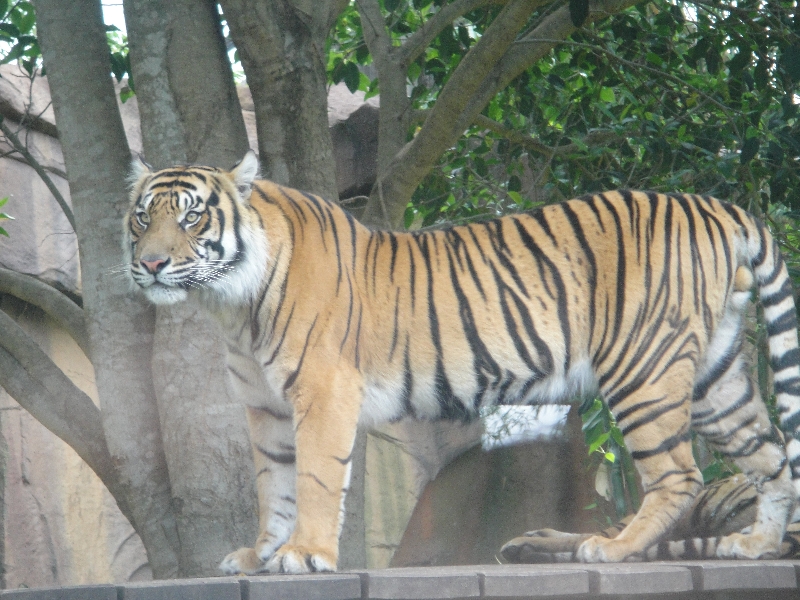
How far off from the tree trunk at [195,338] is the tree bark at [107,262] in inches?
5.6

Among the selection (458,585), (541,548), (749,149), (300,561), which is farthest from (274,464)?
(749,149)

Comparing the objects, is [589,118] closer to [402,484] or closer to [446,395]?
[446,395]

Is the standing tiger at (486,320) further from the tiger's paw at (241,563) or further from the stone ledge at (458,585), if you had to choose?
the stone ledge at (458,585)

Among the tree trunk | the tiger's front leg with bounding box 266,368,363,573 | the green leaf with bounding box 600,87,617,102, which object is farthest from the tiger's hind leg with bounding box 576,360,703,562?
the green leaf with bounding box 600,87,617,102

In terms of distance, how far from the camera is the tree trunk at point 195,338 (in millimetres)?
3898

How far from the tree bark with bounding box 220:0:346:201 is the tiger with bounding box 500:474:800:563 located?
1838 millimetres

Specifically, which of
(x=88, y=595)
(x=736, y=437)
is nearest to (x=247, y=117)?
(x=736, y=437)

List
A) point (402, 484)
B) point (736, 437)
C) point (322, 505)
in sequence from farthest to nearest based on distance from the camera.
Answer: point (402, 484) → point (736, 437) → point (322, 505)

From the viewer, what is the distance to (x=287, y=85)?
425 centimetres

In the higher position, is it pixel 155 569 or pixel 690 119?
pixel 690 119

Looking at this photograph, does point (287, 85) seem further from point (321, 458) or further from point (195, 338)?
point (321, 458)

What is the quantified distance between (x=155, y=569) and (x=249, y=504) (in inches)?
21.9

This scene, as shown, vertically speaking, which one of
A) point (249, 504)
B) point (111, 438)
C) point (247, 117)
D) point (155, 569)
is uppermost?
point (247, 117)

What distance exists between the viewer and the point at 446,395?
3676 mm
